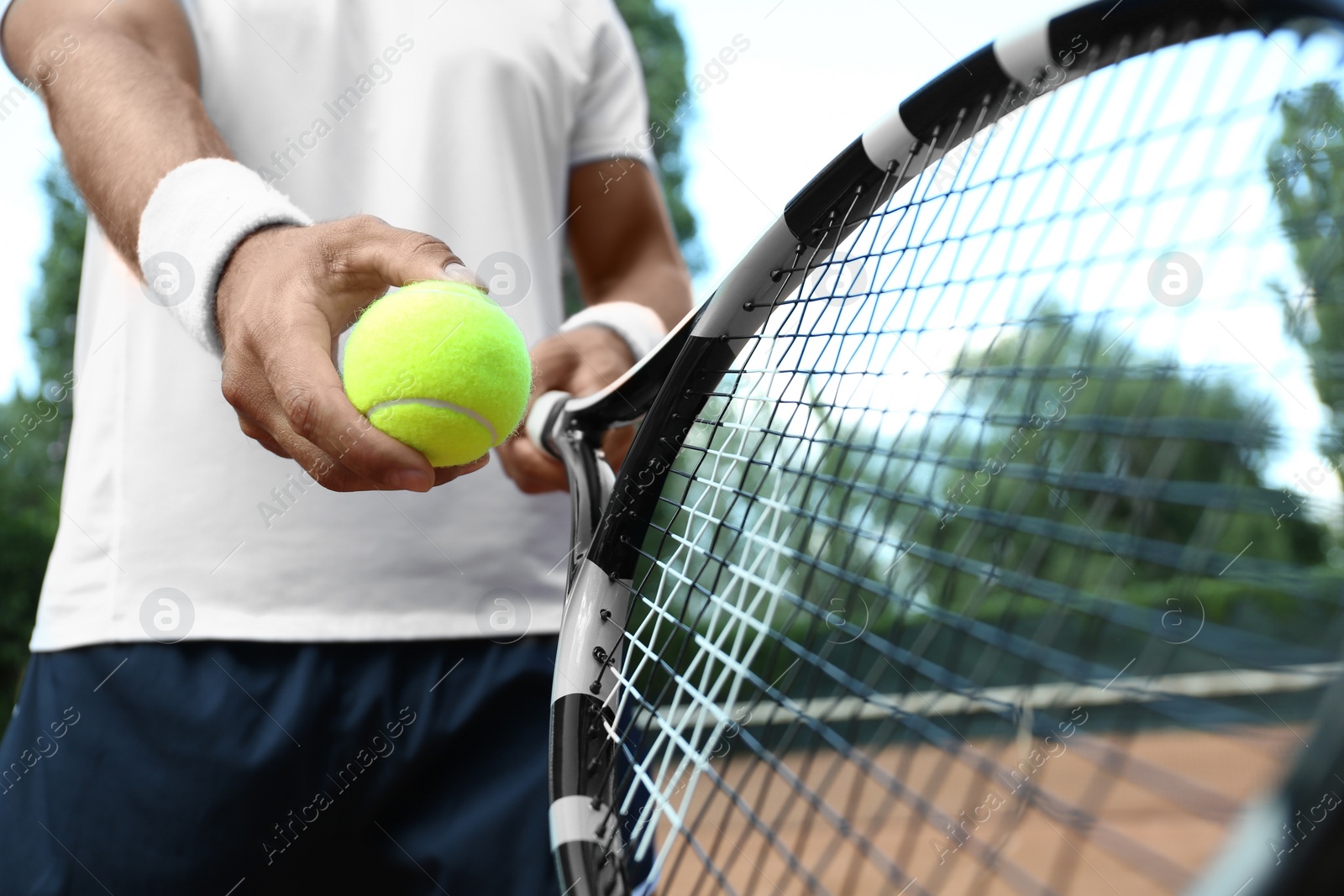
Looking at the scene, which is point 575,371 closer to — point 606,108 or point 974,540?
point 606,108

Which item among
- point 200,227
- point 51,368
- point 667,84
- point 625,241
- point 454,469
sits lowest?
point 667,84

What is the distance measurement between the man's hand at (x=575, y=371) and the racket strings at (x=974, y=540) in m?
0.17

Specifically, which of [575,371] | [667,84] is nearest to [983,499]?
[575,371]

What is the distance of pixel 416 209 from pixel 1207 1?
74 cm

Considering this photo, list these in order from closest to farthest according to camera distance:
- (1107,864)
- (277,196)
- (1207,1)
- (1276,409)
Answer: (1276,409) < (1207,1) < (277,196) < (1107,864)

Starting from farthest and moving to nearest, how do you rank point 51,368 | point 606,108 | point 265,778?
1. point 51,368
2. point 606,108
3. point 265,778

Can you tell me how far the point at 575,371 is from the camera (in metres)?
1.06

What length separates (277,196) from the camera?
715mm

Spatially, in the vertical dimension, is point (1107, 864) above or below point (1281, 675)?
below

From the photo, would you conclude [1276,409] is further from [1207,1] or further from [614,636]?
[614,636]

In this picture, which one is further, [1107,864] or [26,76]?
[1107,864]

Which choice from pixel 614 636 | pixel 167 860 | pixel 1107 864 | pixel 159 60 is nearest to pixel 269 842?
pixel 167 860

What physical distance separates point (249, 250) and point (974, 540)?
54 cm

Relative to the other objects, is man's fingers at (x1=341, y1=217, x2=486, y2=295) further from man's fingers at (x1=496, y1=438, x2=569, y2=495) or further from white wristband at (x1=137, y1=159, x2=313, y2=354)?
man's fingers at (x1=496, y1=438, x2=569, y2=495)
